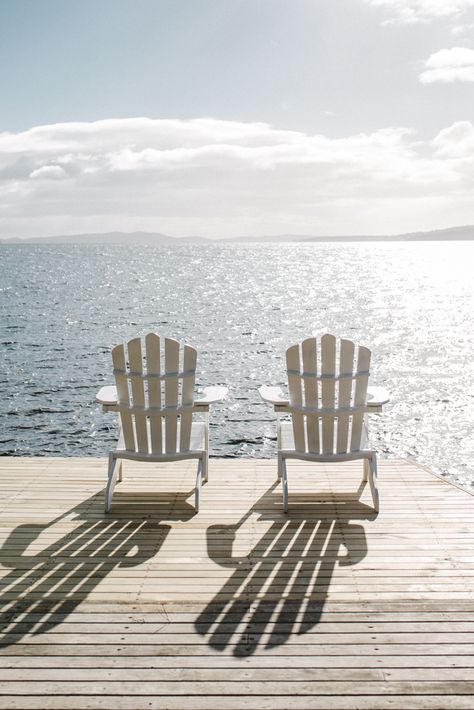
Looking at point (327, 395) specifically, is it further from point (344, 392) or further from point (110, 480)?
point (110, 480)

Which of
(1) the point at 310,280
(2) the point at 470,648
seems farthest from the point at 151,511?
(1) the point at 310,280

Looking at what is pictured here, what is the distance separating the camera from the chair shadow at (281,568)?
2.95 m

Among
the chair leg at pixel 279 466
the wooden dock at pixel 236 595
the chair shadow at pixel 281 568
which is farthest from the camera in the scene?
the chair leg at pixel 279 466

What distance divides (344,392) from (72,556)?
2.05 metres

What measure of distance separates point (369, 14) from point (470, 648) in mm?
13465

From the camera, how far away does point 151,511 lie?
450 cm

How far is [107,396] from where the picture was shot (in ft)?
15.8

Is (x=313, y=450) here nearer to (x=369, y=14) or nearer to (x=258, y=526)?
(x=258, y=526)

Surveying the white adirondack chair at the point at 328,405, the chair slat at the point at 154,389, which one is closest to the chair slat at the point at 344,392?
the white adirondack chair at the point at 328,405

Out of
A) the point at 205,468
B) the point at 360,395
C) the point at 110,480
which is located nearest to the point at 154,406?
the point at 110,480

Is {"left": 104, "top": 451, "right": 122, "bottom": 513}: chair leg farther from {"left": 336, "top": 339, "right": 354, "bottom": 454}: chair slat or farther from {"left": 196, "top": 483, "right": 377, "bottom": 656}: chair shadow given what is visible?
{"left": 336, "top": 339, "right": 354, "bottom": 454}: chair slat

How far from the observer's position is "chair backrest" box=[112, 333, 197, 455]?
454cm

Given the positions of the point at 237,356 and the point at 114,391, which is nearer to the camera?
the point at 114,391

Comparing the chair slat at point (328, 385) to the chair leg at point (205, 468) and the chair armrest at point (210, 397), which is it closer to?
the chair armrest at point (210, 397)
